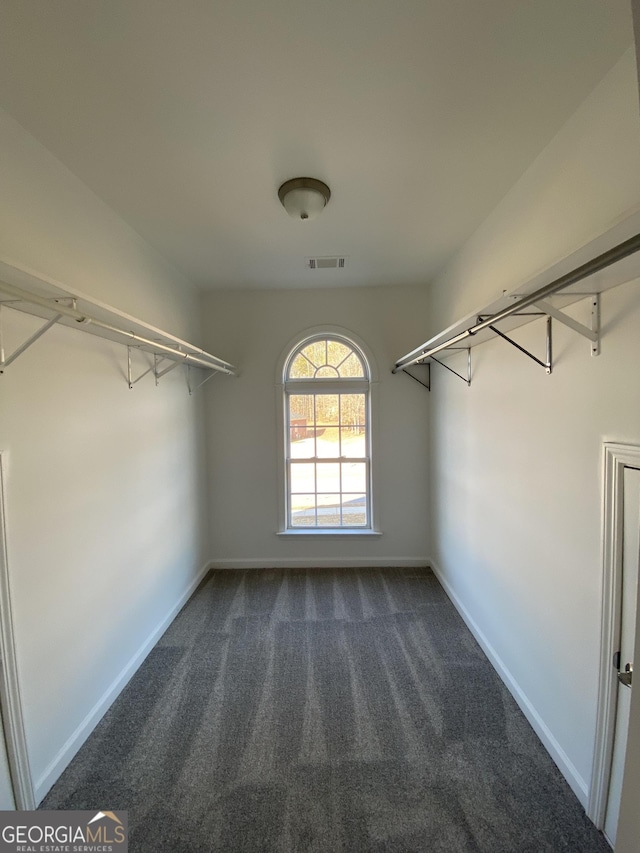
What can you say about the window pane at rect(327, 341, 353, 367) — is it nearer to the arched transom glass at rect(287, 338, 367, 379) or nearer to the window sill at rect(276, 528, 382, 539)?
the arched transom glass at rect(287, 338, 367, 379)

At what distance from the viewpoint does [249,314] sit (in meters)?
3.48

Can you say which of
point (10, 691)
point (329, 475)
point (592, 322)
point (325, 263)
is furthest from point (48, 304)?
point (329, 475)

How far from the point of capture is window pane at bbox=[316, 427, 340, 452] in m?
3.65

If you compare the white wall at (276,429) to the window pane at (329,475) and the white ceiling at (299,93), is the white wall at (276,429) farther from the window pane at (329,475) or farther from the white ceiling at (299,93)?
the white ceiling at (299,93)

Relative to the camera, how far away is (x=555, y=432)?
1557 millimetres

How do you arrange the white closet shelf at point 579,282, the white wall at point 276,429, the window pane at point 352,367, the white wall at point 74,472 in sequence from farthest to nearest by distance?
the window pane at point 352,367
the white wall at point 276,429
the white wall at point 74,472
the white closet shelf at point 579,282

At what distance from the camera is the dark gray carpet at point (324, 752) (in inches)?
52.9

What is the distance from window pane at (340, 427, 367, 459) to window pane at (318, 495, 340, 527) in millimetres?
466

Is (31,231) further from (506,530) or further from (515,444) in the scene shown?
(506,530)

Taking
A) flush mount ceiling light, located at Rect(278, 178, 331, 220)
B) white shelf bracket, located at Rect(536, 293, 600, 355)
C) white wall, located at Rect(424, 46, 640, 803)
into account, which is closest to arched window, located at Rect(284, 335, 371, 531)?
white wall, located at Rect(424, 46, 640, 803)

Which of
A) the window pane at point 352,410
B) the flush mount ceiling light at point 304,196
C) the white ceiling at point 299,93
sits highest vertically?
the white ceiling at point 299,93

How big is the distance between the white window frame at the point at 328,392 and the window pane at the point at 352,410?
5cm

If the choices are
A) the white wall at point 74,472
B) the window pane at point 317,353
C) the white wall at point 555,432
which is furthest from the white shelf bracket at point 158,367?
the white wall at point 555,432

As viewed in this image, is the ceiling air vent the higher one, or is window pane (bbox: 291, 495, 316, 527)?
the ceiling air vent
